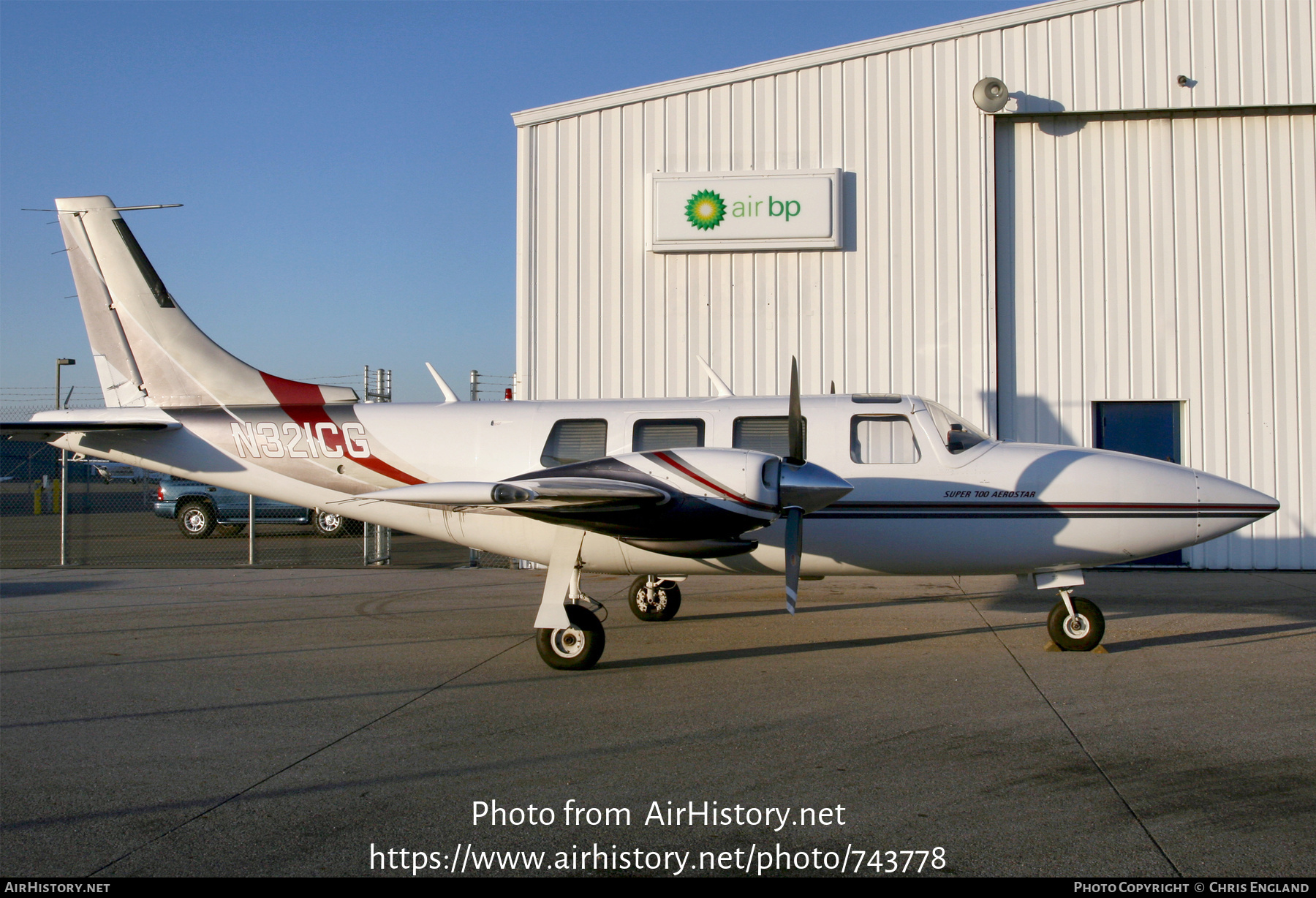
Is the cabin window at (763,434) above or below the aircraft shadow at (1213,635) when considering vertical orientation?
above

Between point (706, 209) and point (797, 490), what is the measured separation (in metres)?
8.83

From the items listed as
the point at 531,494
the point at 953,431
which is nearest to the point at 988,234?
the point at 953,431

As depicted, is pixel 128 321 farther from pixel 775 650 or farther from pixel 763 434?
pixel 775 650

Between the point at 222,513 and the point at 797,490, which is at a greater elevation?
the point at 797,490

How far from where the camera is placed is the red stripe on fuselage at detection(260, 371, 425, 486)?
949 cm

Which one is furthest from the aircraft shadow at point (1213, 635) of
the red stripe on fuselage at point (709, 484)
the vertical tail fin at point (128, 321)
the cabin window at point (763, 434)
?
the vertical tail fin at point (128, 321)

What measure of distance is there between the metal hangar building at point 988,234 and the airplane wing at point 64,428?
652 cm

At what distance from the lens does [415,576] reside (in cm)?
1496

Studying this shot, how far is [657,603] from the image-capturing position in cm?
1066

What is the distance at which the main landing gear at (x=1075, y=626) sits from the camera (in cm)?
856

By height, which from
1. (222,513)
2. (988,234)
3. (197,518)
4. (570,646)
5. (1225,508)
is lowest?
(570,646)

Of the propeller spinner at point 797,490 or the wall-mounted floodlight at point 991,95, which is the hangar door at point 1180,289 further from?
the propeller spinner at point 797,490

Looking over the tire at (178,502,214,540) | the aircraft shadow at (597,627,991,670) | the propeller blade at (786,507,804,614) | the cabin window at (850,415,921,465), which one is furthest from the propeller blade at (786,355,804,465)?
the tire at (178,502,214,540)

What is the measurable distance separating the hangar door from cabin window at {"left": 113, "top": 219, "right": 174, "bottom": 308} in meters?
12.0
